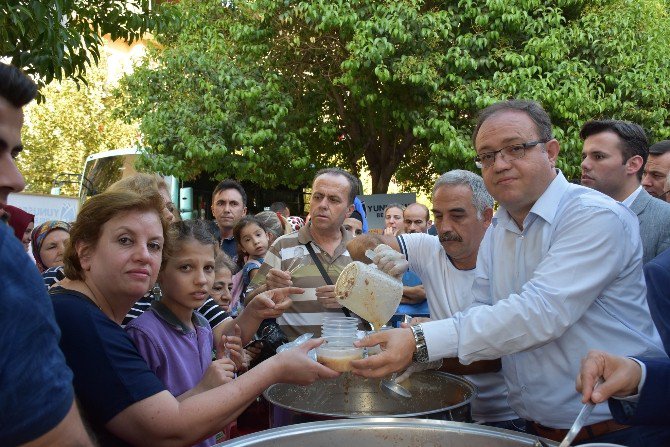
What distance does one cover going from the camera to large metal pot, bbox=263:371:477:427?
2.34m

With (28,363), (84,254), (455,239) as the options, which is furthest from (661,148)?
(28,363)

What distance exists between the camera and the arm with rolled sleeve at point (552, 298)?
200cm

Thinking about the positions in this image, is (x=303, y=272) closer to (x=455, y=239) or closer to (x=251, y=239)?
(x=455, y=239)

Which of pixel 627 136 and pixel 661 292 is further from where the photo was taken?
pixel 627 136

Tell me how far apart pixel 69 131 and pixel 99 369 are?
25868 mm

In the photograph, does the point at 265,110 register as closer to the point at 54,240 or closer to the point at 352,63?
the point at 352,63

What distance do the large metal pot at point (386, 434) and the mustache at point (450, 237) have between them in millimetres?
1471

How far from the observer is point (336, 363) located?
6.75 feet

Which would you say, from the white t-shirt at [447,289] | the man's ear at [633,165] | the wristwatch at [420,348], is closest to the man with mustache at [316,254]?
the white t-shirt at [447,289]

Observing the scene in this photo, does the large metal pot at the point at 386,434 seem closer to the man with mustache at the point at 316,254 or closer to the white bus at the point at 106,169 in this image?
the man with mustache at the point at 316,254

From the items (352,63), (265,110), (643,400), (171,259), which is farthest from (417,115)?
(643,400)

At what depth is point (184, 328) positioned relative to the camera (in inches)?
96.7

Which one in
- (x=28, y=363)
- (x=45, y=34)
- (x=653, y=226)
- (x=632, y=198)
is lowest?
(x=28, y=363)

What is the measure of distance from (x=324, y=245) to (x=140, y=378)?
249 centimetres
